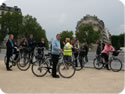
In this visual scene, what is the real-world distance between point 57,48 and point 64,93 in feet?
8.85

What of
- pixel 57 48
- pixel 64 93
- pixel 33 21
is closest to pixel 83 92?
pixel 64 93

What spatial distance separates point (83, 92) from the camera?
495 centimetres

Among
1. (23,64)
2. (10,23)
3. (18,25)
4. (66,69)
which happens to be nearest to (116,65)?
(66,69)

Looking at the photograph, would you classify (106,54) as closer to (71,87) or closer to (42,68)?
(42,68)

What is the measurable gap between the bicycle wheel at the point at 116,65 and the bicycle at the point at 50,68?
3267 mm

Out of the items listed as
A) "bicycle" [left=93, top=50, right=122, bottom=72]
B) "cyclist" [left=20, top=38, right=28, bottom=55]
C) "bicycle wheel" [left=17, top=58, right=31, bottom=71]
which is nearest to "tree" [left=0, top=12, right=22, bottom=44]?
"cyclist" [left=20, top=38, right=28, bottom=55]

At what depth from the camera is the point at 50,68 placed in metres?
7.30

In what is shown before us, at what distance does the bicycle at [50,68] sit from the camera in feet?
23.6

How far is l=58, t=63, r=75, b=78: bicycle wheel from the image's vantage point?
7195 mm

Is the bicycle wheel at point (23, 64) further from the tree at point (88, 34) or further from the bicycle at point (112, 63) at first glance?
the tree at point (88, 34)

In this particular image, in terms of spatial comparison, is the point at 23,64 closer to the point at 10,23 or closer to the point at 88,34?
the point at 10,23

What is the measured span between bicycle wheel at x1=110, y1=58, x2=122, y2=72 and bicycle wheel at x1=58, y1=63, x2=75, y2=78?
326 centimetres

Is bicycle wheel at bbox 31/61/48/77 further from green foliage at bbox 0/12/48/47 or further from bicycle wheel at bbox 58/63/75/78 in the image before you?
green foliage at bbox 0/12/48/47

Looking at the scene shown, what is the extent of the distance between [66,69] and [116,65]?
3688mm
